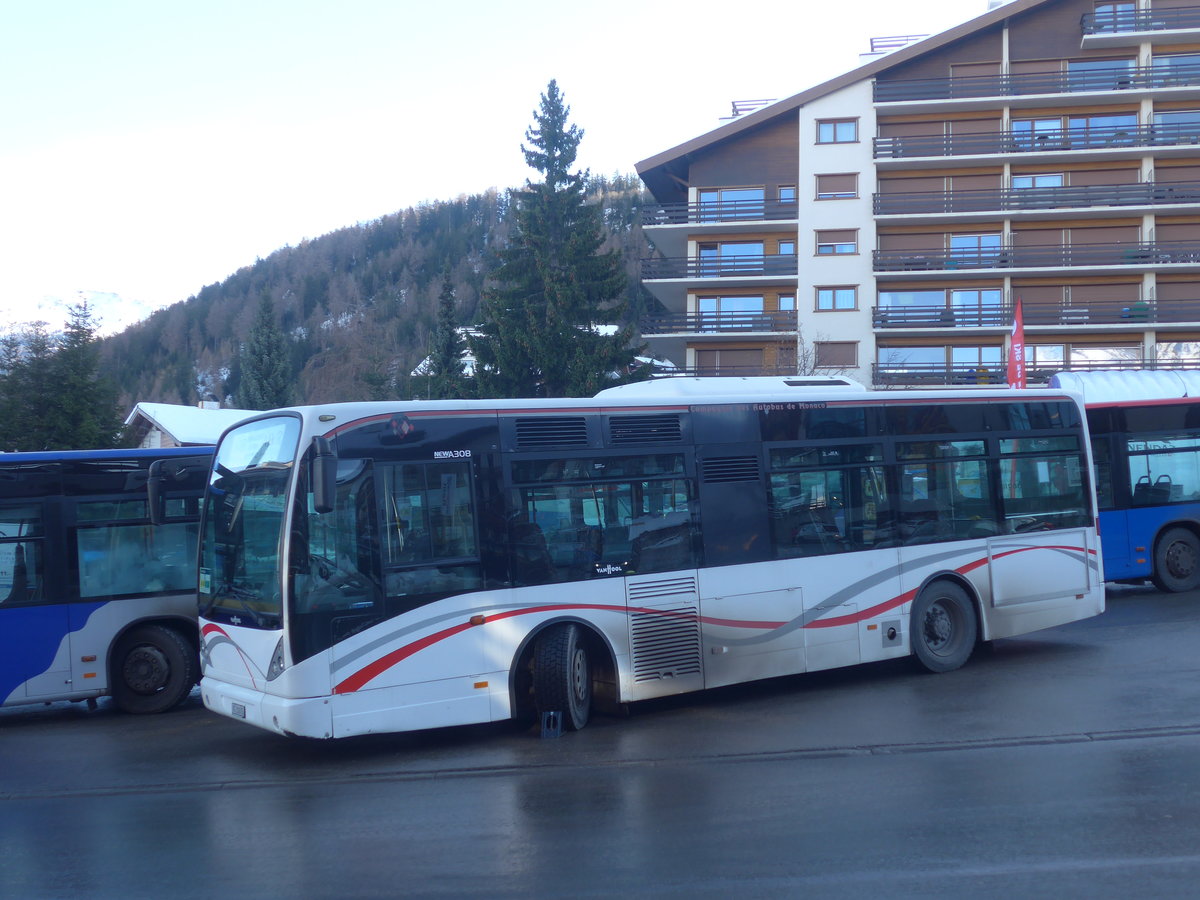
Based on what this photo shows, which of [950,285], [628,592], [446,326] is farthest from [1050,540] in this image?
[446,326]

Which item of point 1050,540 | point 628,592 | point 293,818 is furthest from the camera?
point 1050,540

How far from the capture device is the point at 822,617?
1073 centimetres

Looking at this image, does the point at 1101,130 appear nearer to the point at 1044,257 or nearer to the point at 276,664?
the point at 1044,257

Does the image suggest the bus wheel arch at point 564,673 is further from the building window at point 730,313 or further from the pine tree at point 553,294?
the building window at point 730,313

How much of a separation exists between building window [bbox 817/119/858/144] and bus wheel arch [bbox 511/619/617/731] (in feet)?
129

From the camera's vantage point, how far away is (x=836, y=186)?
4462 cm

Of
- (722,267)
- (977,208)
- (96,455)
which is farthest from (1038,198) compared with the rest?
(96,455)

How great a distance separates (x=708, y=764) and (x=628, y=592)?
6.54 ft

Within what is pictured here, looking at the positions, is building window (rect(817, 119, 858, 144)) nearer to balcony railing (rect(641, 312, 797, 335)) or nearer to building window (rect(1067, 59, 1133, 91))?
balcony railing (rect(641, 312, 797, 335))

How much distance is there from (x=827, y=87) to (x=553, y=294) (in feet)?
51.4

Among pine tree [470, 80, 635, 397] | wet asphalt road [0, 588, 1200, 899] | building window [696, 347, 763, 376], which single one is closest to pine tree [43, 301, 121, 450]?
pine tree [470, 80, 635, 397]

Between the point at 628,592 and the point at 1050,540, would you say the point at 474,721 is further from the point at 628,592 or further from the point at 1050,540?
the point at 1050,540

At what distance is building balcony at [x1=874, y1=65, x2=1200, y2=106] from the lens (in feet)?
143

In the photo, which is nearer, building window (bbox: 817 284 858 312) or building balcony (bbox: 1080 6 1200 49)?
building balcony (bbox: 1080 6 1200 49)
